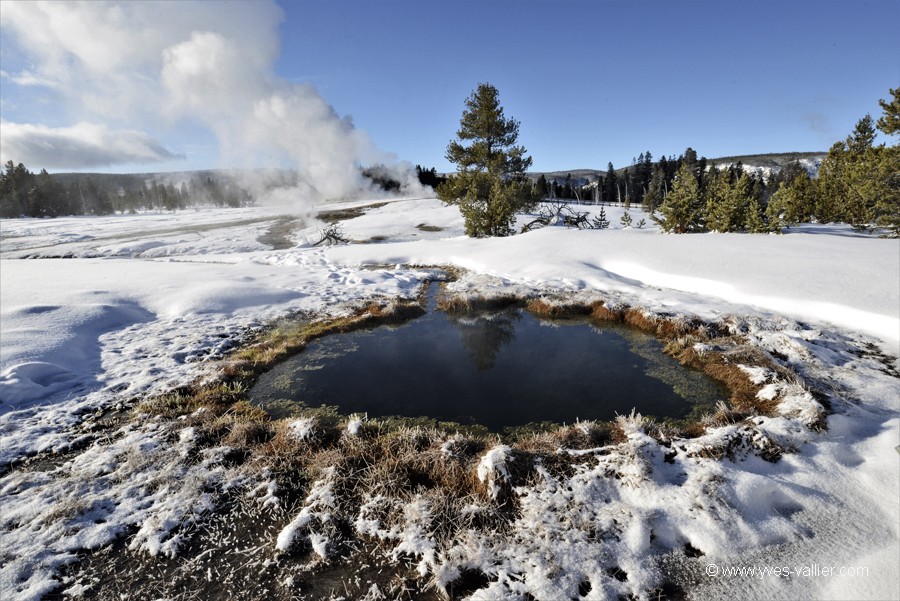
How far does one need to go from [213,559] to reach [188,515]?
833 mm

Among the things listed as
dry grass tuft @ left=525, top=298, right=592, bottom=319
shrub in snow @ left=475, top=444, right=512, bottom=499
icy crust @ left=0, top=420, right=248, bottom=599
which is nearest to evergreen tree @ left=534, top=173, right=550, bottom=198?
dry grass tuft @ left=525, top=298, right=592, bottom=319

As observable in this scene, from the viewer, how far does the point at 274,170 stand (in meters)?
109

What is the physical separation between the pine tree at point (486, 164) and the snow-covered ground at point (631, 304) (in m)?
5.51

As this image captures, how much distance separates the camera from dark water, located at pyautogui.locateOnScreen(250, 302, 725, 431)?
284 inches

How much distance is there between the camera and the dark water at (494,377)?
7.21m

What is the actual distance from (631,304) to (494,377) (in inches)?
264

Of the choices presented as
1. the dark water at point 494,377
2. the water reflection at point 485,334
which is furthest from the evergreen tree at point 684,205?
the dark water at point 494,377

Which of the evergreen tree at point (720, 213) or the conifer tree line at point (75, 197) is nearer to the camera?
the evergreen tree at point (720, 213)

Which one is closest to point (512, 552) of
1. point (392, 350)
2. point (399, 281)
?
point (392, 350)

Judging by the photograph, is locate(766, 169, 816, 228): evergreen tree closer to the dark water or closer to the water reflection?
the dark water

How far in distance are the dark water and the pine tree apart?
18.3 metres

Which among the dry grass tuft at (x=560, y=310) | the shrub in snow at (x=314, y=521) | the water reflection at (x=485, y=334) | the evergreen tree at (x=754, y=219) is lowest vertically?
the shrub in snow at (x=314, y=521)

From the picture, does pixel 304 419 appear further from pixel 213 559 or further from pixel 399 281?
pixel 399 281

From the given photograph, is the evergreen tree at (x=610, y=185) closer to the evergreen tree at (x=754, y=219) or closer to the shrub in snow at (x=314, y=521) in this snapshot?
the evergreen tree at (x=754, y=219)
